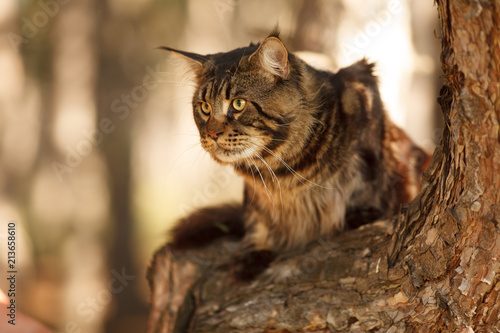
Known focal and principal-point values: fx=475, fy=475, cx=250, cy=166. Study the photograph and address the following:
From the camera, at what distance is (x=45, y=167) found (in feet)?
24.7

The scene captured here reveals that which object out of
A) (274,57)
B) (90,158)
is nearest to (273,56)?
(274,57)

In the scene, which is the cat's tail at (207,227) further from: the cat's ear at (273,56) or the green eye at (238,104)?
the cat's ear at (273,56)

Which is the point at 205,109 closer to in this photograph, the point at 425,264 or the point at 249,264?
the point at 249,264

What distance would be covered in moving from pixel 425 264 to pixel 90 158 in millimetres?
6460

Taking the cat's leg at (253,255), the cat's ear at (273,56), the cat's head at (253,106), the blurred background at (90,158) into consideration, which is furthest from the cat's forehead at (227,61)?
the blurred background at (90,158)

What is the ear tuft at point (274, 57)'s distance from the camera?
2725 mm

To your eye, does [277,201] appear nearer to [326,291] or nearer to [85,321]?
[326,291]

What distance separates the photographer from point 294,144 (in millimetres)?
3006

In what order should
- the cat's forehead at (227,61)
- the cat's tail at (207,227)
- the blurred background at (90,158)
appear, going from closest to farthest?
the cat's forehead at (227,61), the cat's tail at (207,227), the blurred background at (90,158)

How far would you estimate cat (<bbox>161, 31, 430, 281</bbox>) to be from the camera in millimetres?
2881

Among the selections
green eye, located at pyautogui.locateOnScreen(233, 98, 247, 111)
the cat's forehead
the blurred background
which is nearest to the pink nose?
green eye, located at pyautogui.locateOnScreen(233, 98, 247, 111)

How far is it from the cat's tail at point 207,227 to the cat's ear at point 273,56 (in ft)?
5.07

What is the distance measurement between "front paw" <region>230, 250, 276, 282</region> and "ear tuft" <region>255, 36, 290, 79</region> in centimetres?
128

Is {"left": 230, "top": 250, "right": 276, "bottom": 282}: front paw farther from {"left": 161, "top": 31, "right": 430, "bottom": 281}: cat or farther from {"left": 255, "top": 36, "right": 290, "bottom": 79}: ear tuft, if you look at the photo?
{"left": 255, "top": 36, "right": 290, "bottom": 79}: ear tuft
